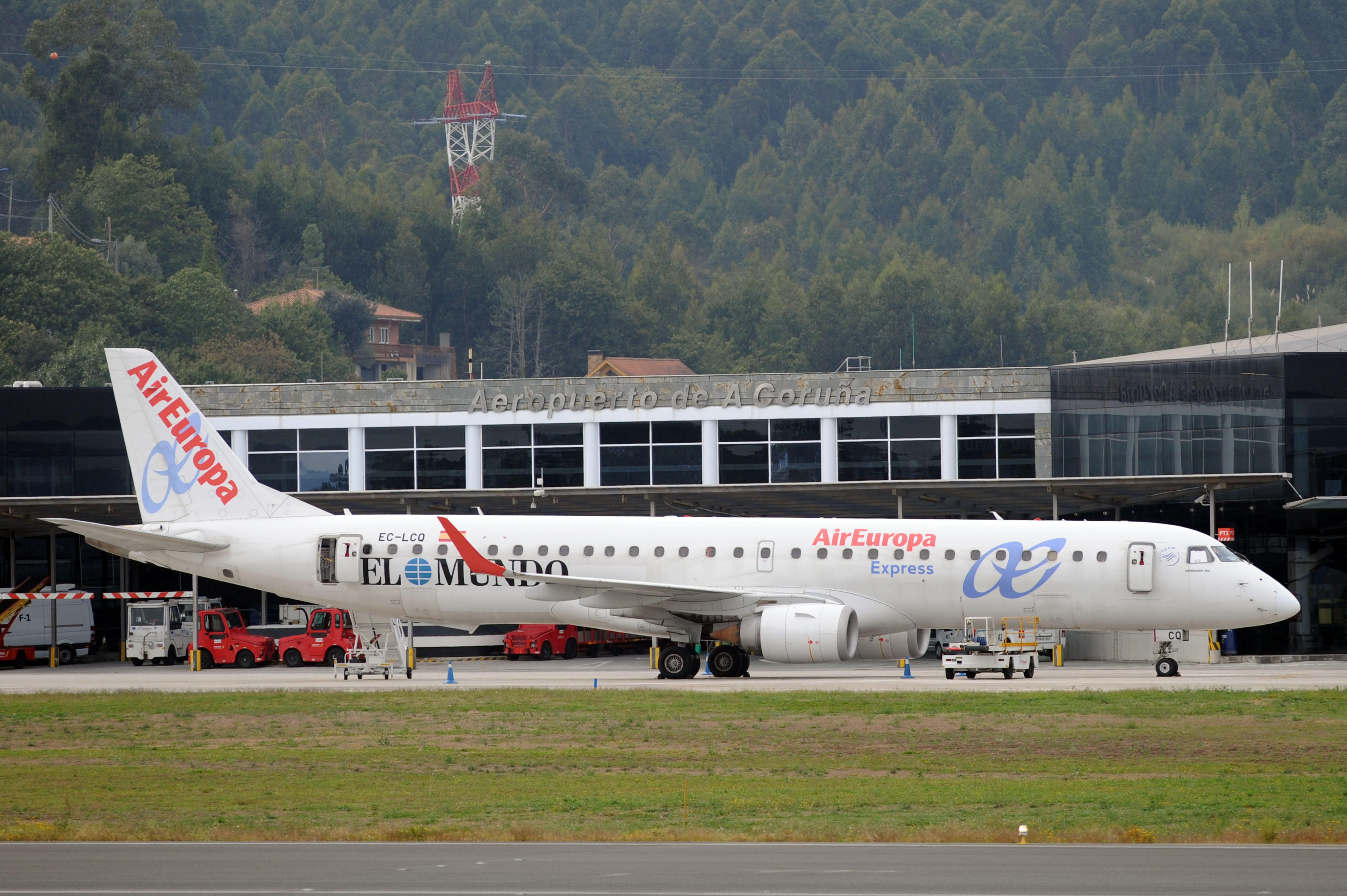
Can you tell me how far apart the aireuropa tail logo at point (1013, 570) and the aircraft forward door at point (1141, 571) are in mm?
1327

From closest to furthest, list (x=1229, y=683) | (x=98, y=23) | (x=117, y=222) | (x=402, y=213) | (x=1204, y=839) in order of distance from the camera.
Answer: (x=1204, y=839), (x=1229, y=683), (x=117, y=222), (x=98, y=23), (x=402, y=213)

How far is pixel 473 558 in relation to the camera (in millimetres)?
34719

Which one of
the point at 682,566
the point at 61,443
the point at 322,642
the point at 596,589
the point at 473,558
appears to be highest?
the point at 61,443

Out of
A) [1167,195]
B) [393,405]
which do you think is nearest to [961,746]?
[393,405]

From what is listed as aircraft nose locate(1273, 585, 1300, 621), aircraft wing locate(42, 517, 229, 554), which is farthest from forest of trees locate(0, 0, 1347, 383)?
aircraft nose locate(1273, 585, 1300, 621)

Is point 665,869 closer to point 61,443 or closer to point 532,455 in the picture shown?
point 532,455

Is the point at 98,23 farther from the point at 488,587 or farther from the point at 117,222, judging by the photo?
the point at 488,587

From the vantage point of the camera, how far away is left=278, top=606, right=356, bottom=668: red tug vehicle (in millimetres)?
45469

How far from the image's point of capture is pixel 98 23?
5999 inches

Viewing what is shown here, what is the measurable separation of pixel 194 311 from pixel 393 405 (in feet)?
259

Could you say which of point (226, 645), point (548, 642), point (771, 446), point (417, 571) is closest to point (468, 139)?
point (771, 446)

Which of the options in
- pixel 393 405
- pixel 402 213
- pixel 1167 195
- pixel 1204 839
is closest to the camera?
pixel 1204 839

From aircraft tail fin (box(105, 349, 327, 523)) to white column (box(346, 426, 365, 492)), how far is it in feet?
51.3

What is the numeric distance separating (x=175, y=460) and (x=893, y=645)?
16.0m
